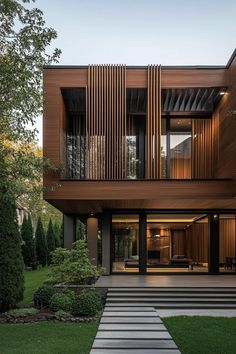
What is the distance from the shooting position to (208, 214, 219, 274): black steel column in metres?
16.9

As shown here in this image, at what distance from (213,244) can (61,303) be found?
8540 mm

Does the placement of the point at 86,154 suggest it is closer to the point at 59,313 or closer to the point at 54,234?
the point at 59,313

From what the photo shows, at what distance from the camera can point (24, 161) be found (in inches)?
353

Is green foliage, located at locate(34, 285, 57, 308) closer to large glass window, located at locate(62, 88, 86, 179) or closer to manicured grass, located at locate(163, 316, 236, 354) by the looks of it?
manicured grass, located at locate(163, 316, 236, 354)

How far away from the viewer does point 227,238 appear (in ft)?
56.5

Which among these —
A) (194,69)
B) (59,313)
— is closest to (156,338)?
(59,313)

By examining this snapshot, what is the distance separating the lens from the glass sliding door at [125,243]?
16.9 m

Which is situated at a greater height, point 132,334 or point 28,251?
point 132,334

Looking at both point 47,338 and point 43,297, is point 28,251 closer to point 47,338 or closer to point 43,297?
point 43,297

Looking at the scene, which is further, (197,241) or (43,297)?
(197,241)

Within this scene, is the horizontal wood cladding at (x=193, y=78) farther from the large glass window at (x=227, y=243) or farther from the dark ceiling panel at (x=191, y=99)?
the large glass window at (x=227, y=243)

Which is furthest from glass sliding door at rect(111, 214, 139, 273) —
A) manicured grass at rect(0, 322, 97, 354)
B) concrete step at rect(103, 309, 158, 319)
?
manicured grass at rect(0, 322, 97, 354)

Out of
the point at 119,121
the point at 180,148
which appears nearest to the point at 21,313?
the point at 119,121

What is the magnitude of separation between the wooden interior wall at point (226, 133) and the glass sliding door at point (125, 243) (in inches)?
160
